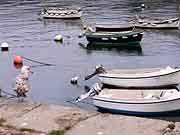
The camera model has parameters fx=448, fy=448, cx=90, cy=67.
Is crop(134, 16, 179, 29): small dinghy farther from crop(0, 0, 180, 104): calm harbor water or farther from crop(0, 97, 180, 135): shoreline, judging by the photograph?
crop(0, 97, 180, 135): shoreline

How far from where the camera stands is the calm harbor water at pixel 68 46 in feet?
94.4

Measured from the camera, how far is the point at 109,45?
1642 inches

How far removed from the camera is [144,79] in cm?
2452

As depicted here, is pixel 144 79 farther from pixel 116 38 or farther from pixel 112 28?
pixel 112 28

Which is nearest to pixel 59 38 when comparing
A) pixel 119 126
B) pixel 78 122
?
pixel 78 122

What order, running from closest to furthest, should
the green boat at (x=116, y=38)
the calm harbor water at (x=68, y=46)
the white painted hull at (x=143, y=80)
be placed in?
the white painted hull at (x=143, y=80) → the calm harbor water at (x=68, y=46) → the green boat at (x=116, y=38)

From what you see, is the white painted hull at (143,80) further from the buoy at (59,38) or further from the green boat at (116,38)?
the buoy at (59,38)

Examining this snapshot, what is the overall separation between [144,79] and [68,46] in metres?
17.6

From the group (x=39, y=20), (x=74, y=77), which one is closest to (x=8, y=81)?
(x=74, y=77)

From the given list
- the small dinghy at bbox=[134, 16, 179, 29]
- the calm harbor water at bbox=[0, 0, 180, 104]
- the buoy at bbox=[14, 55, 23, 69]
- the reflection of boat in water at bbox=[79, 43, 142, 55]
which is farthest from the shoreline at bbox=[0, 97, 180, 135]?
the small dinghy at bbox=[134, 16, 179, 29]

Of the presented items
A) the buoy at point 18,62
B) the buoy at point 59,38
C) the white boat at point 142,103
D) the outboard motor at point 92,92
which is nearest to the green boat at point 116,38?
the buoy at point 59,38

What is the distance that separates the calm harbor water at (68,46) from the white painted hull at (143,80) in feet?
7.68

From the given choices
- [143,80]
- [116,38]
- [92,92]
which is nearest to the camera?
[92,92]

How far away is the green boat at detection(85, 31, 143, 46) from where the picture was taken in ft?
136
